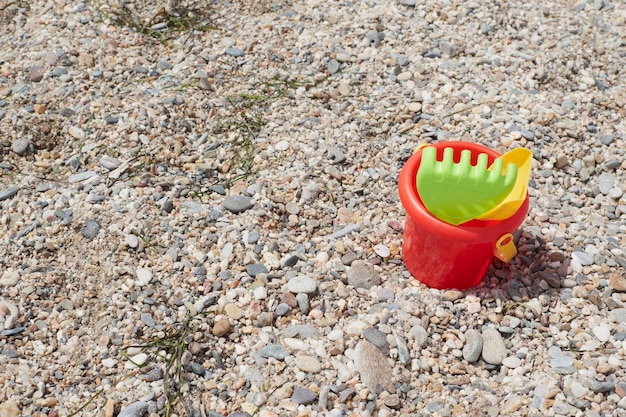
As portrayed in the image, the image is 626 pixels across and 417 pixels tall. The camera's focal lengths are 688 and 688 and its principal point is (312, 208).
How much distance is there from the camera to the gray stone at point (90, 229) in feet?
8.14

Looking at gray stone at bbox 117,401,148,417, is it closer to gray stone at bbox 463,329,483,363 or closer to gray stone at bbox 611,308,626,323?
gray stone at bbox 463,329,483,363

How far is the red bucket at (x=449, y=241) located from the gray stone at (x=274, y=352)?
0.54m

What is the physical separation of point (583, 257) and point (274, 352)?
113 centimetres

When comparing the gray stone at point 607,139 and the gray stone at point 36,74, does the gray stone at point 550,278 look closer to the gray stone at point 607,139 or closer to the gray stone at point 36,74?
the gray stone at point 607,139

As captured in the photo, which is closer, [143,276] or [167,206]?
[143,276]

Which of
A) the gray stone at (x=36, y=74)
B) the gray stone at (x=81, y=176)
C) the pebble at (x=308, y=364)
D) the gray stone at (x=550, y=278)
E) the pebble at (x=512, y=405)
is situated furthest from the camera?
the gray stone at (x=36, y=74)

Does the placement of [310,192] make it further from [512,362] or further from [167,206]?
[512,362]

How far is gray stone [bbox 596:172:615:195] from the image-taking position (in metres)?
2.66

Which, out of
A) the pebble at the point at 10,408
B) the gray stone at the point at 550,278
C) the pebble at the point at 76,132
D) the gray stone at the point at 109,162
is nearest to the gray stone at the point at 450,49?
the gray stone at the point at 550,278

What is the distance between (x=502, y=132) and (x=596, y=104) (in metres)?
0.50

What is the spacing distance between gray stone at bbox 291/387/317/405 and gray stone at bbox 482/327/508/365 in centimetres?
55

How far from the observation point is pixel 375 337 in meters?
2.16

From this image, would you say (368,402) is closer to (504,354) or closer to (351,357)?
(351,357)

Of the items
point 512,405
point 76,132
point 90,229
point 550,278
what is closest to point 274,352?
point 512,405
